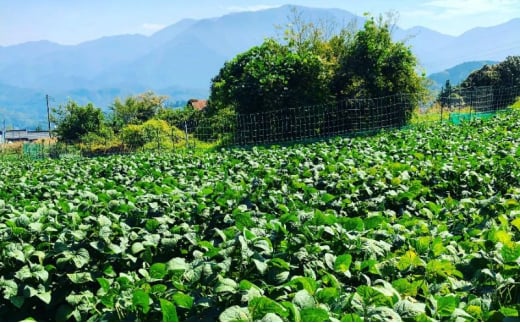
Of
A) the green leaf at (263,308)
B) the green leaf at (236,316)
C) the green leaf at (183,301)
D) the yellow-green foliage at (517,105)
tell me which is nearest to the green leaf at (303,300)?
the green leaf at (263,308)

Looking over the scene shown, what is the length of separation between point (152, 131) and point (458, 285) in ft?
81.7

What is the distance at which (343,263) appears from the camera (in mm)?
2637

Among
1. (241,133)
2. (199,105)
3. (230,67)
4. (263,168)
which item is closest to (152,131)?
(230,67)

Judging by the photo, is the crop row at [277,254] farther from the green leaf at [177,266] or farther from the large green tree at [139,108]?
the large green tree at [139,108]

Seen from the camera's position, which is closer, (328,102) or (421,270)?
(421,270)

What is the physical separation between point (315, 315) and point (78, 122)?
140 ft

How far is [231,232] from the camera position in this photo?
3.32 metres

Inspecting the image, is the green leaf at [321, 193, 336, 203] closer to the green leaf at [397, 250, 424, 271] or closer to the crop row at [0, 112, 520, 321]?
the crop row at [0, 112, 520, 321]

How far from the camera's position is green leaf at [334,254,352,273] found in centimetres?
262

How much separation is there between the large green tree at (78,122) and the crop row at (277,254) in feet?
123

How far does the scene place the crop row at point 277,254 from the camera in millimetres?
2199

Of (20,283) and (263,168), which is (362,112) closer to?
(263,168)

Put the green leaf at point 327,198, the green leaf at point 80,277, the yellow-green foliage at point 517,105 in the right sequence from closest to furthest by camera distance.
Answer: the green leaf at point 80,277, the green leaf at point 327,198, the yellow-green foliage at point 517,105

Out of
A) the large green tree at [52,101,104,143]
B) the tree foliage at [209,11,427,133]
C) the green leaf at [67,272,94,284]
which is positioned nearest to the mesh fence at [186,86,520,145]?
the tree foliage at [209,11,427,133]
